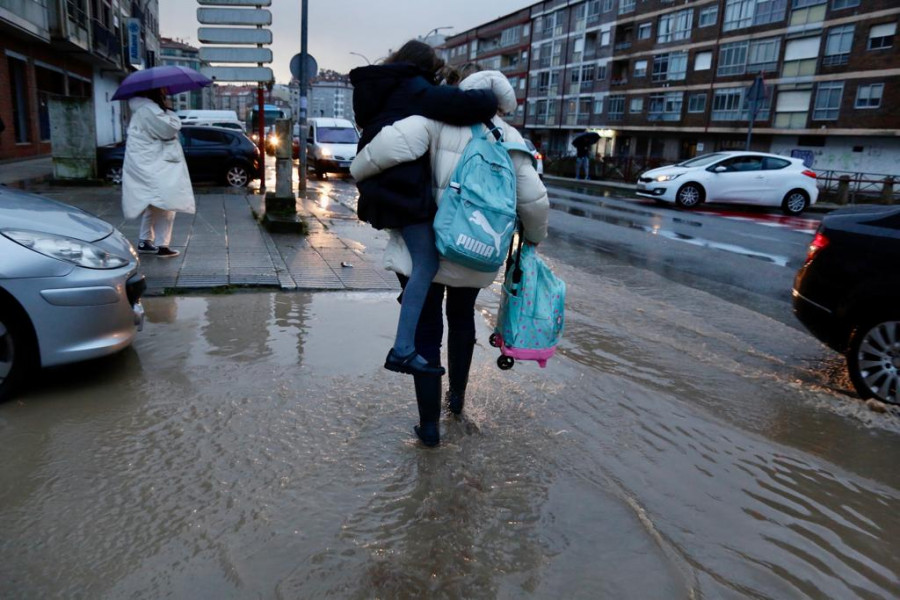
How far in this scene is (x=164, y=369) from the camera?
160 inches

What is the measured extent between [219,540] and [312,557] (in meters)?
0.36

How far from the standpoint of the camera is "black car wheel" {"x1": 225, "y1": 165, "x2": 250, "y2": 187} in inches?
655

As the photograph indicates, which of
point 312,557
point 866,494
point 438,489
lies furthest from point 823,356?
point 312,557

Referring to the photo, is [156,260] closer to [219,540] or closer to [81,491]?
[81,491]

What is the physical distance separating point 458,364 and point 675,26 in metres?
53.2

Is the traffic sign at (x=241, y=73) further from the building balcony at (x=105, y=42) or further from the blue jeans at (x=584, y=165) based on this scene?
the blue jeans at (x=584, y=165)

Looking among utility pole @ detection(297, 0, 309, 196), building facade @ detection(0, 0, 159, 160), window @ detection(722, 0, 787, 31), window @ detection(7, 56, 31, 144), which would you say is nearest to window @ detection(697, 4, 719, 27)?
window @ detection(722, 0, 787, 31)

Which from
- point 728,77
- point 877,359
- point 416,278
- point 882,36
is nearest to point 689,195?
point 877,359

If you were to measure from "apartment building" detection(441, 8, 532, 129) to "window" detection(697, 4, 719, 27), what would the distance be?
74.5 feet

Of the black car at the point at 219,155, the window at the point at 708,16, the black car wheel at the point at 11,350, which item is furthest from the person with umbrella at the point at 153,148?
the window at the point at 708,16

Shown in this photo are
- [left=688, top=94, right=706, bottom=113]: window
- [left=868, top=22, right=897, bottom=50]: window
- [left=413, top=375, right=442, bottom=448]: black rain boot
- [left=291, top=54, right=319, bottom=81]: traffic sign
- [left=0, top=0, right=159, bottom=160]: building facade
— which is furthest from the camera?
[left=688, top=94, right=706, bottom=113]: window

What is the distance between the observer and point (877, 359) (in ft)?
13.6

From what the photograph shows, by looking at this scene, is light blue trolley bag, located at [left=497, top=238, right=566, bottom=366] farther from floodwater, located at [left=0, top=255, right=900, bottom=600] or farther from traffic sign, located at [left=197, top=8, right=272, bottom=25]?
traffic sign, located at [left=197, top=8, right=272, bottom=25]

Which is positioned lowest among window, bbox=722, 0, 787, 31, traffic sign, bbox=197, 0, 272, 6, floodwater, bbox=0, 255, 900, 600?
floodwater, bbox=0, 255, 900, 600
